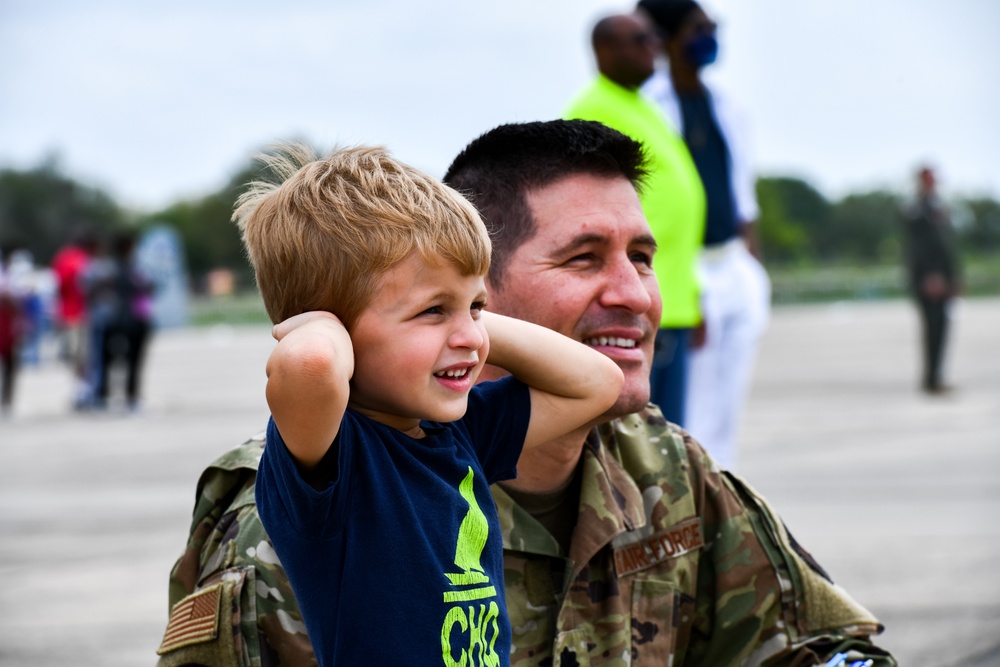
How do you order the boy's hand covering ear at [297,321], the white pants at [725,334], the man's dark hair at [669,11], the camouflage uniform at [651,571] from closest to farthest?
the boy's hand covering ear at [297,321]
the camouflage uniform at [651,571]
the white pants at [725,334]
the man's dark hair at [669,11]

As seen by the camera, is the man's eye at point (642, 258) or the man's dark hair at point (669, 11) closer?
the man's eye at point (642, 258)

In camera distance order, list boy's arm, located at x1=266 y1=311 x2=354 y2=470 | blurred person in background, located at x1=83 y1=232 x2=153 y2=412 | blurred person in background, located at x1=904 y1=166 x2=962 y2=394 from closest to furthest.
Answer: boy's arm, located at x1=266 y1=311 x2=354 y2=470 → blurred person in background, located at x1=904 y1=166 x2=962 y2=394 → blurred person in background, located at x1=83 y1=232 x2=153 y2=412

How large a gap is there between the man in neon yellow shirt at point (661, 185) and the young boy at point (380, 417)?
2.81 meters

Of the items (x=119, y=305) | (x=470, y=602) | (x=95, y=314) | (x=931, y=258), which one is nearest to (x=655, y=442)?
(x=470, y=602)

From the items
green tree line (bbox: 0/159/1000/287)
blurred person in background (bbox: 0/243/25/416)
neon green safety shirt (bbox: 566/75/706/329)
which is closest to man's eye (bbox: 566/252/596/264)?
neon green safety shirt (bbox: 566/75/706/329)

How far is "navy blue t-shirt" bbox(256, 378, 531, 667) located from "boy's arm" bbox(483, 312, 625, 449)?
251mm

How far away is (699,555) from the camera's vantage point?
107 inches

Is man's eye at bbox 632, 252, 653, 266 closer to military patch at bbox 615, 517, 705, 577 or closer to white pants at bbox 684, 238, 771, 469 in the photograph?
military patch at bbox 615, 517, 705, 577

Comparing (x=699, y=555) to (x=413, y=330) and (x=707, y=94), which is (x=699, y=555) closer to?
(x=413, y=330)

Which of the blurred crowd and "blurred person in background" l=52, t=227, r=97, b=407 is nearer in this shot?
the blurred crowd

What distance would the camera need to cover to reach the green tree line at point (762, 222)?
6919cm

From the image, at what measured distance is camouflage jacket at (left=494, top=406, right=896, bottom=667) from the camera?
2561 mm

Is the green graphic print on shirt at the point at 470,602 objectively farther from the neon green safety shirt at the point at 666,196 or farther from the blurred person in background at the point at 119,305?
the blurred person in background at the point at 119,305

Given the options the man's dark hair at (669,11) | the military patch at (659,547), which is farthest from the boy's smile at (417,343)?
the man's dark hair at (669,11)
